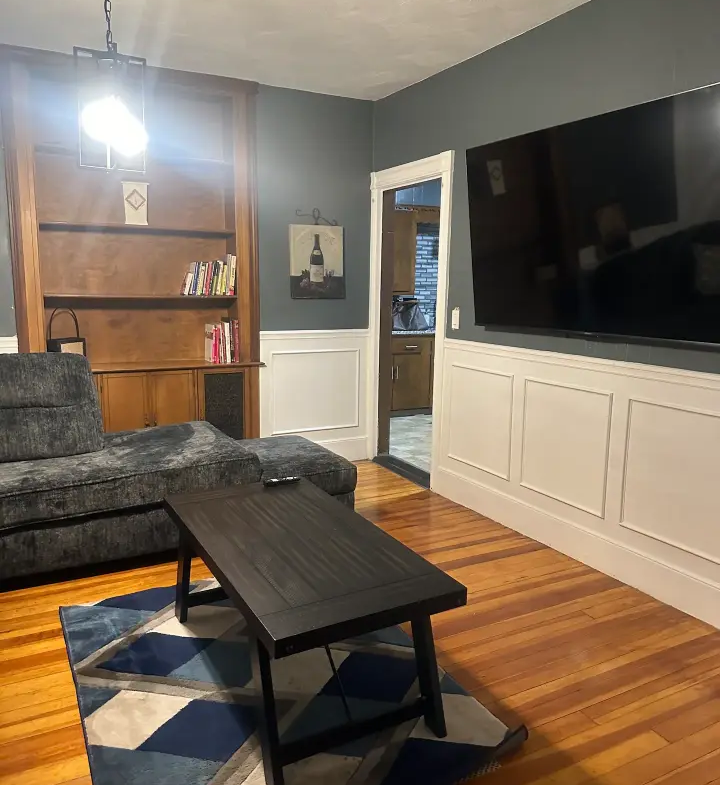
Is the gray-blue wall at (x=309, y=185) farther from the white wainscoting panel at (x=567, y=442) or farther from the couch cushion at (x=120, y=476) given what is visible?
the white wainscoting panel at (x=567, y=442)

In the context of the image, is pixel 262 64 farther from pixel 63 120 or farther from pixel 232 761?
pixel 232 761

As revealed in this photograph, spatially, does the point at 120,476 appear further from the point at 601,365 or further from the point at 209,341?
the point at 601,365

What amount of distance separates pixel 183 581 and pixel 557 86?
275 cm

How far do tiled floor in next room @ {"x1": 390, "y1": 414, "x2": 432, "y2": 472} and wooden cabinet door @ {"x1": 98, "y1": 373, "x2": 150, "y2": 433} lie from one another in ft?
6.25

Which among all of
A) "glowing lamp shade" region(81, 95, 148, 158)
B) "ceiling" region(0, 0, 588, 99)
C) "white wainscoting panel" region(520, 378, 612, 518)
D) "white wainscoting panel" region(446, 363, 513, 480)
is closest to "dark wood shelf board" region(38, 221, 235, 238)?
"ceiling" region(0, 0, 588, 99)

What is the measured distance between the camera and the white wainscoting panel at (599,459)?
267cm

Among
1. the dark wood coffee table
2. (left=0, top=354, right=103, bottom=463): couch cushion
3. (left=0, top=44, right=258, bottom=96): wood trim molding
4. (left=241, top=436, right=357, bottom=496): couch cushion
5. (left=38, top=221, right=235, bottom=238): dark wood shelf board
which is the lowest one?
(left=241, top=436, right=357, bottom=496): couch cushion

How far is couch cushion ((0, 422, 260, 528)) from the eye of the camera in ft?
8.93

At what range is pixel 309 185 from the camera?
14.9 ft

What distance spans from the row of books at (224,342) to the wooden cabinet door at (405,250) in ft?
7.65

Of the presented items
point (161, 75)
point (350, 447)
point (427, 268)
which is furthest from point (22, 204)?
point (427, 268)

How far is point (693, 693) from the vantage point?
2203 mm

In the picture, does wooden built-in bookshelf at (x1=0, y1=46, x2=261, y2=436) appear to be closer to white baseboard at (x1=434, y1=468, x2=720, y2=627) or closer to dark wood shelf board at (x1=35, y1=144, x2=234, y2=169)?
dark wood shelf board at (x1=35, y1=144, x2=234, y2=169)

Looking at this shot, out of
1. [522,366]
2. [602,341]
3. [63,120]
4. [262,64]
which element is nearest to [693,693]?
[602,341]
